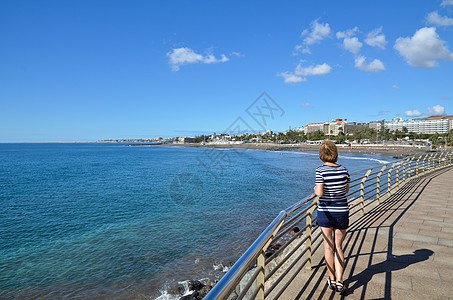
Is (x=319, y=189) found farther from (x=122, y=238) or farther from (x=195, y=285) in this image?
(x=122, y=238)

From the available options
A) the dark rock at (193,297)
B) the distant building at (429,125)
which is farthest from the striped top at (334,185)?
the distant building at (429,125)

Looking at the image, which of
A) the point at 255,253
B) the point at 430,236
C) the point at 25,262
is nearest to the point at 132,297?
the point at 25,262

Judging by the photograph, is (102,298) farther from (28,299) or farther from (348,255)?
(348,255)

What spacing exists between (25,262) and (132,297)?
5.57 metres

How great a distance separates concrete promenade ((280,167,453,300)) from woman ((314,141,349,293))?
380 millimetres

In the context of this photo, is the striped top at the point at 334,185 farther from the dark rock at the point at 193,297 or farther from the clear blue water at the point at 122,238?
the clear blue water at the point at 122,238

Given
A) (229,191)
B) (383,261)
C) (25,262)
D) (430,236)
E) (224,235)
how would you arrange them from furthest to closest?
(229,191) < (224,235) < (25,262) < (430,236) < (383,261)

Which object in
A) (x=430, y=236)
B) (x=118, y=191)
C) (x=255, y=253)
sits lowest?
(x=118, y=191)

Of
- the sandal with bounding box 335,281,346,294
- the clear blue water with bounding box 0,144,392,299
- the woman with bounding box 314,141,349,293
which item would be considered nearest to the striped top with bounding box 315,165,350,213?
the woman with bounding box 314,141,349,293

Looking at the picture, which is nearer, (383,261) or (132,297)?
(383,261)

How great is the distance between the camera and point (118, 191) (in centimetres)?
2341

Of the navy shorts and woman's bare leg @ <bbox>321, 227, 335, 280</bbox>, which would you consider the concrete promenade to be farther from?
the navy shorts

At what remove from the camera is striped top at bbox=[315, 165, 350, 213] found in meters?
2.92

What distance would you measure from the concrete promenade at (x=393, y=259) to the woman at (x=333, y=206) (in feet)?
1.25
